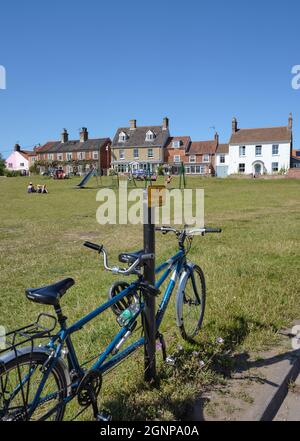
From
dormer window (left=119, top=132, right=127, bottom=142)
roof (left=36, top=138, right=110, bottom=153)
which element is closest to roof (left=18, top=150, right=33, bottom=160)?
roof (left=36, top=138, right=110, bottom=153)

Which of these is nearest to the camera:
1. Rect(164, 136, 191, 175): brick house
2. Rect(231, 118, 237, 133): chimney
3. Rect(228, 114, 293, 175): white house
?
Rect(228, 114, 293, 175): white house

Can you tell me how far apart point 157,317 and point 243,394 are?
946mm

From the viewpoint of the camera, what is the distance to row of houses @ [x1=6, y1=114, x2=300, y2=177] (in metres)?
61.7

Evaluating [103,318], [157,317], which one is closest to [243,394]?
[157,317]

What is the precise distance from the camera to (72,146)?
8062 cm

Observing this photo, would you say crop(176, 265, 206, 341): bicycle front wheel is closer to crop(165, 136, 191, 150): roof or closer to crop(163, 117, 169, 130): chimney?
crop(165, 136, 191, 150): roof

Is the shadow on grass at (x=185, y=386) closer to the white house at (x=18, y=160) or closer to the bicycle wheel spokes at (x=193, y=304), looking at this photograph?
the bicycle wheel spokes at (x=193, y=304)

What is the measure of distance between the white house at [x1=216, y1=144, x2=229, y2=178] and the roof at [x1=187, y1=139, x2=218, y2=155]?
127cm

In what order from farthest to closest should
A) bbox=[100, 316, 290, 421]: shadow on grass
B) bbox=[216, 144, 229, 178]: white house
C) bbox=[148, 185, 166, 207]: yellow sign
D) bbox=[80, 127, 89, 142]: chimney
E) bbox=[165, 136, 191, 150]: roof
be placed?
bbox=[80, 127, 89, 142]: chimney, bbox=[165, 136, 191, 150]: roof, bbox=[216, 144, 229, 178]: white house, bbox=[148, 185, 166, 207]: yellow sign, bbox=[100, 316, 290, 421]: shadow on grass

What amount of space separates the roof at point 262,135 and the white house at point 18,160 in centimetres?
5655

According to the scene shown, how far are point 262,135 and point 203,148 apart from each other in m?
11.2

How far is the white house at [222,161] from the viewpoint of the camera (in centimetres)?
6625

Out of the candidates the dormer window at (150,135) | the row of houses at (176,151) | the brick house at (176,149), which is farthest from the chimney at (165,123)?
the dormer window at (150,135)

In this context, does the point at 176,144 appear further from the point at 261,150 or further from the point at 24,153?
the point at 24,153
